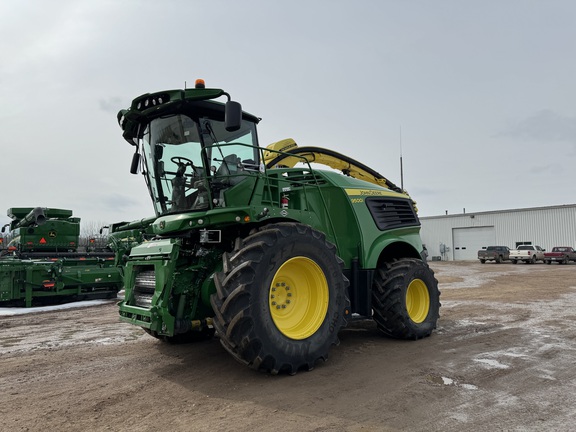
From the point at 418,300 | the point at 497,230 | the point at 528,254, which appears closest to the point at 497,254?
the point at 528,254

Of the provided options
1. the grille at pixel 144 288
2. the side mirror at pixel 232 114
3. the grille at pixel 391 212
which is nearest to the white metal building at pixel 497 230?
the grille at pixel 391 212

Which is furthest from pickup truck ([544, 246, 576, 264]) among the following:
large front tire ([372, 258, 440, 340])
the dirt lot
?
large front tire ([372, 258, 440, 340])

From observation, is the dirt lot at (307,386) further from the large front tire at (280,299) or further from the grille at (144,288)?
the grille at (144,288)

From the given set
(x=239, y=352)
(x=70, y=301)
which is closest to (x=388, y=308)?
(x=239, y=352)

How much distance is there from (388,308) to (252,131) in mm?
3120

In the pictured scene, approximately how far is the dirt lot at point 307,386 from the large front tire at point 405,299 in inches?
8.8

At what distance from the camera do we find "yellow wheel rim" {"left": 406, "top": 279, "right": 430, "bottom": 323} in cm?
700

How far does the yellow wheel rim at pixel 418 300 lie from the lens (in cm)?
700

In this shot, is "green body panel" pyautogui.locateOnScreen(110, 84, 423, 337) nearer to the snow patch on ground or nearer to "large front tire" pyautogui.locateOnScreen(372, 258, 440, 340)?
"large front tire" pyautogui.locateOnScreen(372, 258, 440, 340)

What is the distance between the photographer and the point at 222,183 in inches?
212

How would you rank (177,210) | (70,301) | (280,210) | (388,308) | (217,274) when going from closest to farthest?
(217,274), (280,210), (177,210), (388,308), (70,301)

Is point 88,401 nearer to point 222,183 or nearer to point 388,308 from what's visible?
point 222,183

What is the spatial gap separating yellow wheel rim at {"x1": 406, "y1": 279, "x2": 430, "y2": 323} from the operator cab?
127 inches

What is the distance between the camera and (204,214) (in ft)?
16.0
